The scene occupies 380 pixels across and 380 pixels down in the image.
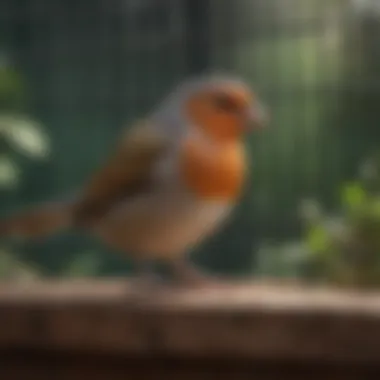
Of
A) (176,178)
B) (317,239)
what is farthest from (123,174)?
(317,239)

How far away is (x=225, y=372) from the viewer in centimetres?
72

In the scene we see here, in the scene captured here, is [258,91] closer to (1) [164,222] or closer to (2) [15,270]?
(1) [164,222]

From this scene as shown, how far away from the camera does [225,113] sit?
0.72 meters

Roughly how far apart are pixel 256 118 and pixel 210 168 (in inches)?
1.9

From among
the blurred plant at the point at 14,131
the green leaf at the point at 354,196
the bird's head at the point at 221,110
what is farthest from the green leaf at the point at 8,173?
the green leaf at the point at 354,196

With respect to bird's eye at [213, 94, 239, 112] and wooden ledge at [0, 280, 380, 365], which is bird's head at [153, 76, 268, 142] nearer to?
bird's eye at [213, 94, 239, 112]

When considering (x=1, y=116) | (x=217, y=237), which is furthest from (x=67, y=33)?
(x=217, y=237)

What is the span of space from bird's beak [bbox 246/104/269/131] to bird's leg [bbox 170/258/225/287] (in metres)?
0.11

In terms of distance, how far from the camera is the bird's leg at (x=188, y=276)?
29.1 inches

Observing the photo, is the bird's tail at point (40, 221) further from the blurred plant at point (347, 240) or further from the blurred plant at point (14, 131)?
the blurred plant at point (347, 240)

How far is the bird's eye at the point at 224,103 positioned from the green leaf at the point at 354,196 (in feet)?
0.33

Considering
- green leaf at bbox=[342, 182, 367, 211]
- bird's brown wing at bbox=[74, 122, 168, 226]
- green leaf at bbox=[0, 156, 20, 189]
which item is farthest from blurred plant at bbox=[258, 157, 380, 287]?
green leaf at bbox=[0, 156, 20, 189]

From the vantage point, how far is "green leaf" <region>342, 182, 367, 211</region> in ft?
2.35

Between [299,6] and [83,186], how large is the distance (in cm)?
21
